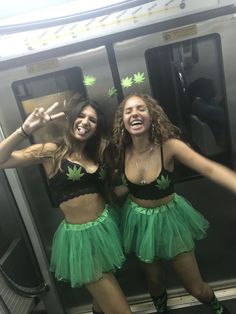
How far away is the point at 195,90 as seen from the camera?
1.84 metres

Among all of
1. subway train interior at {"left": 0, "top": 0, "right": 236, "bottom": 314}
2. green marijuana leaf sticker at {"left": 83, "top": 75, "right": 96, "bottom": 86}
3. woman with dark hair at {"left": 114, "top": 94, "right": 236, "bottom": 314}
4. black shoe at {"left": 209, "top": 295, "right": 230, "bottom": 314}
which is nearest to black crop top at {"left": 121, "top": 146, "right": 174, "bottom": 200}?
woman with dark hair at {"left": 114, "top": 94, "right": 236, "bottom": 314}

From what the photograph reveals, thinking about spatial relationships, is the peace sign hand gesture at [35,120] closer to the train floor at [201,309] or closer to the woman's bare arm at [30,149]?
the woman's bare arm at [30,149]

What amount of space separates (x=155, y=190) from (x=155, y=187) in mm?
17

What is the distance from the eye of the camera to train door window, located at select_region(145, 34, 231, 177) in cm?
177

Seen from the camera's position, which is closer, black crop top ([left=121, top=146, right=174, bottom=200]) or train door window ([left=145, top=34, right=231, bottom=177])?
black crop top ([left=121, top=146, right=174, bottom=200])

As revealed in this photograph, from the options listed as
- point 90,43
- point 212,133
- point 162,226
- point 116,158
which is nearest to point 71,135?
point 116,158

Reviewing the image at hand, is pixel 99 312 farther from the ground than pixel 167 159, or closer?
closer

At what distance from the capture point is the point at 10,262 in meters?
2.02

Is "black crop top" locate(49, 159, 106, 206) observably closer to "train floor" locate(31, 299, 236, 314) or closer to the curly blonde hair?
the curly blonde hair

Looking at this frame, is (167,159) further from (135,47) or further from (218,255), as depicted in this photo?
(218,255)

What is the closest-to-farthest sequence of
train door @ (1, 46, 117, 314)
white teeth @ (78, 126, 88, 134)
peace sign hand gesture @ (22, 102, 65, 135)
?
1. peace sign hand gesture @ (22, 102, 65, 135)
2. white teeth @ (78, 126, 88, 134)
3. train door @ (1, 46, 117, 314)

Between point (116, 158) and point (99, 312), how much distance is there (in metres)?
0.92

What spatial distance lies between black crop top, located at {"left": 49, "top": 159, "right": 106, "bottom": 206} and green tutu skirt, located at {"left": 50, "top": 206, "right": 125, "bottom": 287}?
160 mm

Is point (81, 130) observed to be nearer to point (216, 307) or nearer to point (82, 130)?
point (82, 130)
